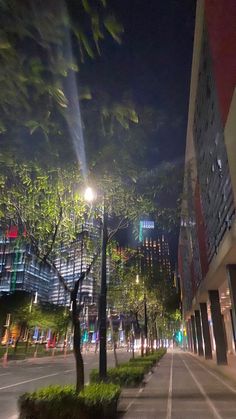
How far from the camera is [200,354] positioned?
1764 inches

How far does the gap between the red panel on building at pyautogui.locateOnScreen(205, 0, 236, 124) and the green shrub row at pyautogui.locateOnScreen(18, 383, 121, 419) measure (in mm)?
14200

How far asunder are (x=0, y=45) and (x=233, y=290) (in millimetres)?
18702

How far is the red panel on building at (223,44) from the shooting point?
55.9 feet

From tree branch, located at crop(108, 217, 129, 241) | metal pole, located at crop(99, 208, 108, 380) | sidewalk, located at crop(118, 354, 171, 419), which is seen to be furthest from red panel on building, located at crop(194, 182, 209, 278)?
metal pole, located at crop(99, 208, 108, 380)

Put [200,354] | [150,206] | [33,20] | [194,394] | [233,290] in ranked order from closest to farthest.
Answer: [33,20] → [150,206] → [194,394] → [233,290] → [200,354]

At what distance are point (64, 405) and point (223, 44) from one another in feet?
57.8

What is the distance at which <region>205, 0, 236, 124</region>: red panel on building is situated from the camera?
55.9 ft

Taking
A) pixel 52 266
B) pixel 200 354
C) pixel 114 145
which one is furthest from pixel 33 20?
pixel 200 354

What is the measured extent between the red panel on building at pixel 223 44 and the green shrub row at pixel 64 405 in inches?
559

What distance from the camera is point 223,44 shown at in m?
18.6

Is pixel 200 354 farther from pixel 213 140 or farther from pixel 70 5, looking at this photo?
pixel 70 5

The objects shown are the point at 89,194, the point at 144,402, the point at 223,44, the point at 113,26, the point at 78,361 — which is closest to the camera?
the point at 113,26

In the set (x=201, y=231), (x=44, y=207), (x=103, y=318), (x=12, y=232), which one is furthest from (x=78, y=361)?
(x=201, y=231)

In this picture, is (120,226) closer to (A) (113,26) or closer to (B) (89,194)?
(B) (89,194)
